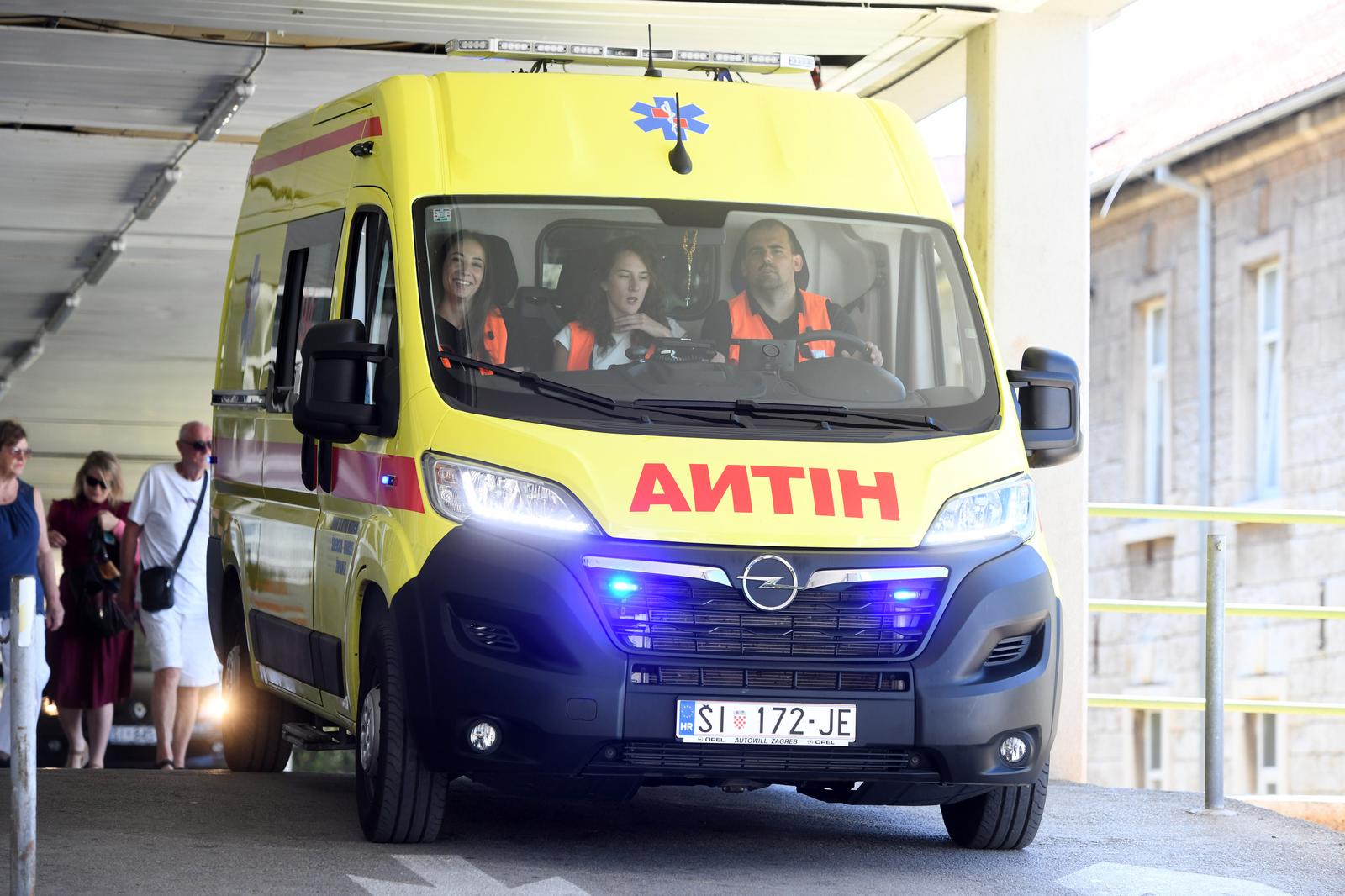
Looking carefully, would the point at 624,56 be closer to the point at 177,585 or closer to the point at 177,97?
the point at 177,585

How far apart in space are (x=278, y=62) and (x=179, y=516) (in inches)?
118

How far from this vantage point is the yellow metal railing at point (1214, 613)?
10578 mm

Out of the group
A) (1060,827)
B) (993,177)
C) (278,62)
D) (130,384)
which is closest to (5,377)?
(130,384)

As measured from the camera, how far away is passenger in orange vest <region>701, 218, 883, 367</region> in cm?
823

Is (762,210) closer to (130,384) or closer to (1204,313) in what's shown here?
(1204,313)

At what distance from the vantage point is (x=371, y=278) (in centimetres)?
856

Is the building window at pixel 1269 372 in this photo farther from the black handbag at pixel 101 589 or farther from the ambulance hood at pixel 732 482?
the ambulance hood at pixel 732 482

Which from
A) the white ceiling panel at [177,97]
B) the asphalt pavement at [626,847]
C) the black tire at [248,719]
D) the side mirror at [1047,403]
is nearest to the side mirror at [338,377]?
the asphalt pavement at [626,847]

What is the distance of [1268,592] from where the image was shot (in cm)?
2342

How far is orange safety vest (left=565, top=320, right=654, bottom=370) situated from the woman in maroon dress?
20.7ft

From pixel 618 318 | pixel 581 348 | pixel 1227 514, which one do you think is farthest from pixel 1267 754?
pixel 581 348

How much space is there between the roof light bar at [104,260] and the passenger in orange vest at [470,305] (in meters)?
14.0

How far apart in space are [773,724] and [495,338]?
60.9 inches

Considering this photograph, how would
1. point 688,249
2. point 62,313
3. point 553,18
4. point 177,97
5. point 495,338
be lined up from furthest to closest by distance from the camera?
point 62,313 < point 177,97 < point 553,18 < point 688,249 < point 495,338
